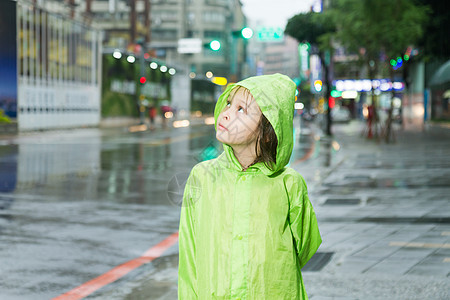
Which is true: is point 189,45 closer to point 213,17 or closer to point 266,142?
point 266,142

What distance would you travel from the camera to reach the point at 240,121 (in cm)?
255

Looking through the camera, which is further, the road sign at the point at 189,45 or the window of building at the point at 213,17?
the window of building at the point at 213,17

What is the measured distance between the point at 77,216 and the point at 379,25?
1904 cm

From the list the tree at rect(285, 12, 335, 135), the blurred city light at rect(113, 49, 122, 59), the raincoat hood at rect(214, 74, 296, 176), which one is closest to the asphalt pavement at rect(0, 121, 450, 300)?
the raincoat hood at rect(214, 74, 296, 176)

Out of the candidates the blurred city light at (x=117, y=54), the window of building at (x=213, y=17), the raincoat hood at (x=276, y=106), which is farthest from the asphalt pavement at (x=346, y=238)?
the window of building at (x=213, y=17)

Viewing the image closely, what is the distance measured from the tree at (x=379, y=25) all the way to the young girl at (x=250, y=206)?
22.2 meters

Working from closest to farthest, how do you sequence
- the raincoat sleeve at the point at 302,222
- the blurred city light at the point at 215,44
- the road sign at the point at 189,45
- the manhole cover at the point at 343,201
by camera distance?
the raincoat sleeve at the point at 302,222 < the manhole cover at the point at 343,201 < the blurred city light at the point at 215,44 < the road sign at the point at 189,45

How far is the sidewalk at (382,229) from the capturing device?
5.44 m

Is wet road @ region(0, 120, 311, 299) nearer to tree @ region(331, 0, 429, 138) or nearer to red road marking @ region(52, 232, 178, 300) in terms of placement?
red road marking @ region(52, 232, 178, 300)

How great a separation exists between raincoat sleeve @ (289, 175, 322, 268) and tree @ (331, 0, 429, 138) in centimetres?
2214

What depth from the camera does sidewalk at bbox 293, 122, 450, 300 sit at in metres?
5.44

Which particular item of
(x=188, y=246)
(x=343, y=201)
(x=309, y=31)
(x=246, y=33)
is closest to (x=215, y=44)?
(x=246, y=33)

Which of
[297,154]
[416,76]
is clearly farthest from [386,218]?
[416,76]

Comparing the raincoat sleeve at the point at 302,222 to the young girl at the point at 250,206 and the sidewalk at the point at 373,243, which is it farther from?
the sidewalk at the point at 373,243
